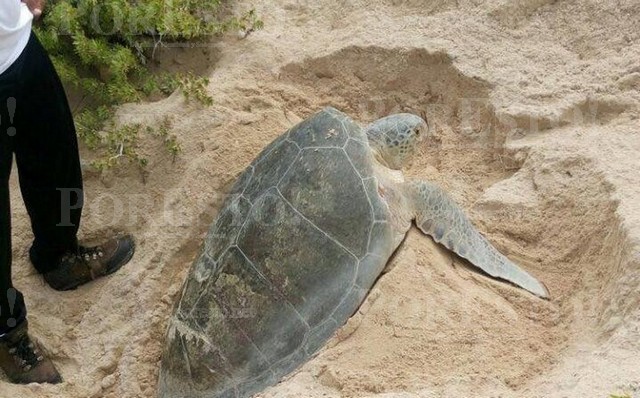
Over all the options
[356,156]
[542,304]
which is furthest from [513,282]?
[356,156]

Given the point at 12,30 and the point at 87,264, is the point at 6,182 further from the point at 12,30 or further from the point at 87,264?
the point at 87,264

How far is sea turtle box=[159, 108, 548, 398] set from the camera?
7.42 ft

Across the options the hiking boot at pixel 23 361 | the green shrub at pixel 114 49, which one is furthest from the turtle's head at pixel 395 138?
the hiking boot at pixel 23 361

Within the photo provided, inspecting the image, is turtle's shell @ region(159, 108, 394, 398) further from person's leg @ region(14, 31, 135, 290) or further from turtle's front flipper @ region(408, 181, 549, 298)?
person's leg @ region(14, 31, 135, 290)

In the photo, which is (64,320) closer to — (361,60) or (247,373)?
(247,373)

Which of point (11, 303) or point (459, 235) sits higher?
point (459, 235)

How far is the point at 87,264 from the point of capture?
8.96 ft

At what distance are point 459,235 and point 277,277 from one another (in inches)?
25.3

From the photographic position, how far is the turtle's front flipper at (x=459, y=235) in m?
2.43

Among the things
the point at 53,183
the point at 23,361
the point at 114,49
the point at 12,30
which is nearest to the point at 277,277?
the point at 53,183

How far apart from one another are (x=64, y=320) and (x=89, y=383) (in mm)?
307

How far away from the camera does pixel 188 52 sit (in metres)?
3.46

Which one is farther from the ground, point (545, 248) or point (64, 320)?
point (545, 248)

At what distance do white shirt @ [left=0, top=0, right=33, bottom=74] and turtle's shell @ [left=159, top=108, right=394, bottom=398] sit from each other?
0.82 metres
